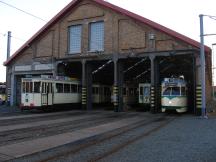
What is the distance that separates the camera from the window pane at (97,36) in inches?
1226

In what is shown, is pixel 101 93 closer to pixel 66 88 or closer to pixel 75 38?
pixel 75 38

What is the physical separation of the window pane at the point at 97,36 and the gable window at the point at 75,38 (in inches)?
60.1

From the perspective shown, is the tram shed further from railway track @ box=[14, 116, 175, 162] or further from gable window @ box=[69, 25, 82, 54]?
railway track @ box=[14, 116, 175, 162]

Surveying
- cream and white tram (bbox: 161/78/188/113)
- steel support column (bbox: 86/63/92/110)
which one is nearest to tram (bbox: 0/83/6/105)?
steel support column (bbox: 86/63/92/110)

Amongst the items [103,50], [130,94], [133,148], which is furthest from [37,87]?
[133,148]

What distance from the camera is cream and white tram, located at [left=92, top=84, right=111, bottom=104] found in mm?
34688

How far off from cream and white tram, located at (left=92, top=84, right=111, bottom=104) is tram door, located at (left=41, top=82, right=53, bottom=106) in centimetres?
860

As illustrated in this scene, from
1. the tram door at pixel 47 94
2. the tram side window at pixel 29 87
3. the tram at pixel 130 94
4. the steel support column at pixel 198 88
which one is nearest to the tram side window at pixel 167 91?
the steel support column at pixel 198 88

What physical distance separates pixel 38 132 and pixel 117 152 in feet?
17.2

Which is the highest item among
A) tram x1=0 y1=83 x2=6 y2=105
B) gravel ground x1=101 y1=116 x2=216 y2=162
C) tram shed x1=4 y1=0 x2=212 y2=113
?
tram shed x1=4 y1=0 x2=212 y2=113

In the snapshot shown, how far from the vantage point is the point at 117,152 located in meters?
9.27

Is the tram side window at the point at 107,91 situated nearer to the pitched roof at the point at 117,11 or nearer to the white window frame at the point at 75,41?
the white window frame at the point at 75,41

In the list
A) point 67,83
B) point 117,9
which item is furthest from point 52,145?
point 117,9

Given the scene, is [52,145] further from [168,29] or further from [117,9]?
[117,9]
